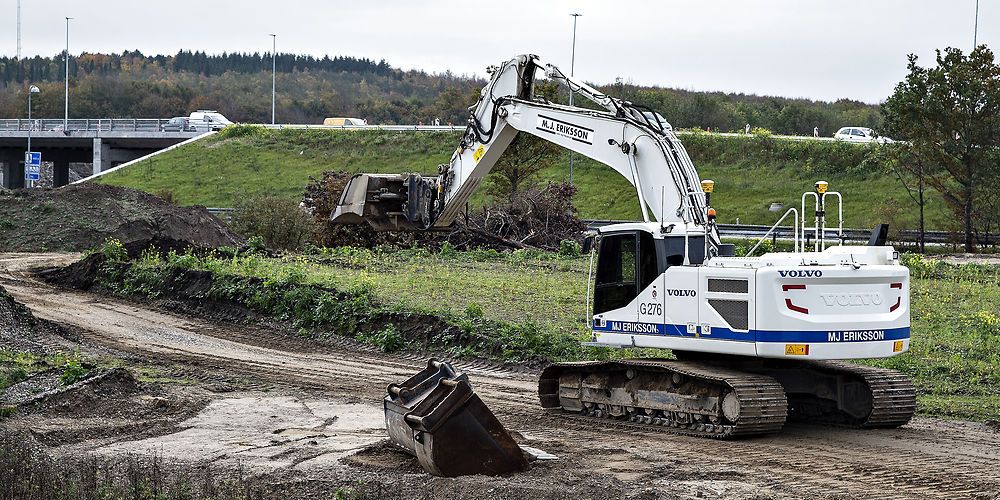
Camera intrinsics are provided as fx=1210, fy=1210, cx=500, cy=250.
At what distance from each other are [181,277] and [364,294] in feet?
17.1

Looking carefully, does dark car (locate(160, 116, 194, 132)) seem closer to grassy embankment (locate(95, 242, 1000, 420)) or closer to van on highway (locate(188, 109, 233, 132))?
van on highway (locate(188, 109, 233, 132))

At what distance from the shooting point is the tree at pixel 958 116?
130ft

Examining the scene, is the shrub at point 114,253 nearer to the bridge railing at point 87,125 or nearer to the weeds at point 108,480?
the weeds at point 108,480

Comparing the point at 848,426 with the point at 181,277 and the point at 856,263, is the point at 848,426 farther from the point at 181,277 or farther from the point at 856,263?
the point at 181,277

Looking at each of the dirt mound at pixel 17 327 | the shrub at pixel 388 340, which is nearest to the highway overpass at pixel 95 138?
the dirt mound at pixel 17 327

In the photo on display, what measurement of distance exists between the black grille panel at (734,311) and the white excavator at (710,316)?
1cm

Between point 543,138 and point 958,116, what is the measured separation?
2719cm

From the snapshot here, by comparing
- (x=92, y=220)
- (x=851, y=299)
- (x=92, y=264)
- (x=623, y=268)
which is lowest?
(x=92, y=264)

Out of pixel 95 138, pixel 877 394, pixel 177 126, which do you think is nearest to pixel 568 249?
pixel 877 394

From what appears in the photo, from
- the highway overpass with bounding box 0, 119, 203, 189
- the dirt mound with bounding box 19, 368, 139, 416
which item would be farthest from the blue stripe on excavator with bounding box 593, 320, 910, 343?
the highway overpass with bounding box 0, 119, 203, 189

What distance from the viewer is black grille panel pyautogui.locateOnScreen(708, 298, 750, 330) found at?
12.6 metres

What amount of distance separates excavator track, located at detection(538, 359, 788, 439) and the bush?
21189 mm

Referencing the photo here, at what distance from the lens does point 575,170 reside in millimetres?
56562

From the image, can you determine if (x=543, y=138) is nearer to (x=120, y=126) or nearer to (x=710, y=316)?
(x=710, y=316)
